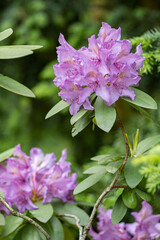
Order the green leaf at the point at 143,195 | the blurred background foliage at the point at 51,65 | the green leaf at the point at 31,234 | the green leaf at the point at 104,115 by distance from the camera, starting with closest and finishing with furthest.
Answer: the green leaf at the point at 104,115 → the green leaf at the point at 143,195 → the green leaf at the point at 31,234 → the blurred background foliage at the point at 51,65

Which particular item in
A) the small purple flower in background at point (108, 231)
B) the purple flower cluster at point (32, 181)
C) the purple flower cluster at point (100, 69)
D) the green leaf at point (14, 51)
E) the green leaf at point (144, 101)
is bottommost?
the small purple flower in background at point (108, 231)

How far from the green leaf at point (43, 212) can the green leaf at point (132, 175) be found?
0.79 ft

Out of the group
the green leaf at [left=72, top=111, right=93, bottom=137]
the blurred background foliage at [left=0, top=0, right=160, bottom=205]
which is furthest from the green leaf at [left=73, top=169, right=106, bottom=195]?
the blurred background foliage at [left=0, top=0, right=160, bottom=205]

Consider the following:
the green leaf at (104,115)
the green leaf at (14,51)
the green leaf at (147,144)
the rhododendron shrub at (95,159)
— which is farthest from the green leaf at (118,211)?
the green leaf at (14,51)

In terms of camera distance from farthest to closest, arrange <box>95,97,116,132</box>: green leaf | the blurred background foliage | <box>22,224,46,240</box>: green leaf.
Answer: the blurred background foliage → <box>22,224,46,240</box>: green leaf → <box>95,97,116,132</box>: green leaf

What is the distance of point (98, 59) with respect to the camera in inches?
28.6

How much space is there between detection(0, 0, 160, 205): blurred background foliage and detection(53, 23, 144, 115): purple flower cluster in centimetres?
84

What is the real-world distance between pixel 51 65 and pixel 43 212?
135 centimetres

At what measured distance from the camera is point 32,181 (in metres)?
0.97

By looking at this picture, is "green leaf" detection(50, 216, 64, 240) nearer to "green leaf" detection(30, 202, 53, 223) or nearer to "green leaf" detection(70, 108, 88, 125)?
"green leaf" detection(30, 202, 53, 223)

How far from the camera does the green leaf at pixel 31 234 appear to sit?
890mm

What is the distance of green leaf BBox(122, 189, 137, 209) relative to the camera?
2.51 feet

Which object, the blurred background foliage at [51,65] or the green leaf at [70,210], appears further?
the blurred background foliage at [51,65]

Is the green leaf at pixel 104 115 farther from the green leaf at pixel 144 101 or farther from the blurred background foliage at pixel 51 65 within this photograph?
the blurred background foliage at pixel 51 65
